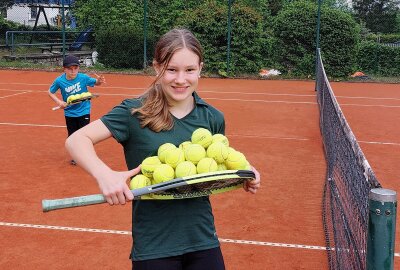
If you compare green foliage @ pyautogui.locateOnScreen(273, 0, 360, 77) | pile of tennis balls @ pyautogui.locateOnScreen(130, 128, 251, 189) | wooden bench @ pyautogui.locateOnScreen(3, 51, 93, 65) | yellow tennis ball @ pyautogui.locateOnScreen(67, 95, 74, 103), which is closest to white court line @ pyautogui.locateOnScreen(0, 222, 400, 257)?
yellow tennis ball @ pyautogui.locateOnScreen(67, 95, 74, 103)

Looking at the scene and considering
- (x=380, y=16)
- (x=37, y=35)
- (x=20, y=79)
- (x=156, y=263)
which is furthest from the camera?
(x=380, y=16)

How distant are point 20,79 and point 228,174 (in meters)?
18.4

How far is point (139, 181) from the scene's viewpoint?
2.18 m

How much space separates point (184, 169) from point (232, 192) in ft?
13.9

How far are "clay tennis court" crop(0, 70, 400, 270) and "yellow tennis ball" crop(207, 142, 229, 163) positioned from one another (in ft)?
7.75

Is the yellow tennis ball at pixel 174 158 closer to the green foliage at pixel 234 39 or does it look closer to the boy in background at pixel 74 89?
the boy in background at pixel 74 89

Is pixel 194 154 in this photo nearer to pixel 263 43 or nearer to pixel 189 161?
pixel 189 161

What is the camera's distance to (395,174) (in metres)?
7.40

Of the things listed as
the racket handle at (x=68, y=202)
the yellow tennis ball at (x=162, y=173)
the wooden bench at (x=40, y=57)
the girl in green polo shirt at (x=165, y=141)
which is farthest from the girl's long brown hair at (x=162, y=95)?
the wooden bench at (x=40, y=57)

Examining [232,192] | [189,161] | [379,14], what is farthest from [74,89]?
[379,14]

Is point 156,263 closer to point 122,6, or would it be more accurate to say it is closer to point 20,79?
point 20,79

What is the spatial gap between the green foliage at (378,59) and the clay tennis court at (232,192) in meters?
8.17

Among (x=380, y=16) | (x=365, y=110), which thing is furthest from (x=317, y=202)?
(x=380, y=16)

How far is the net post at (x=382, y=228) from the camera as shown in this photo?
1683 mm
